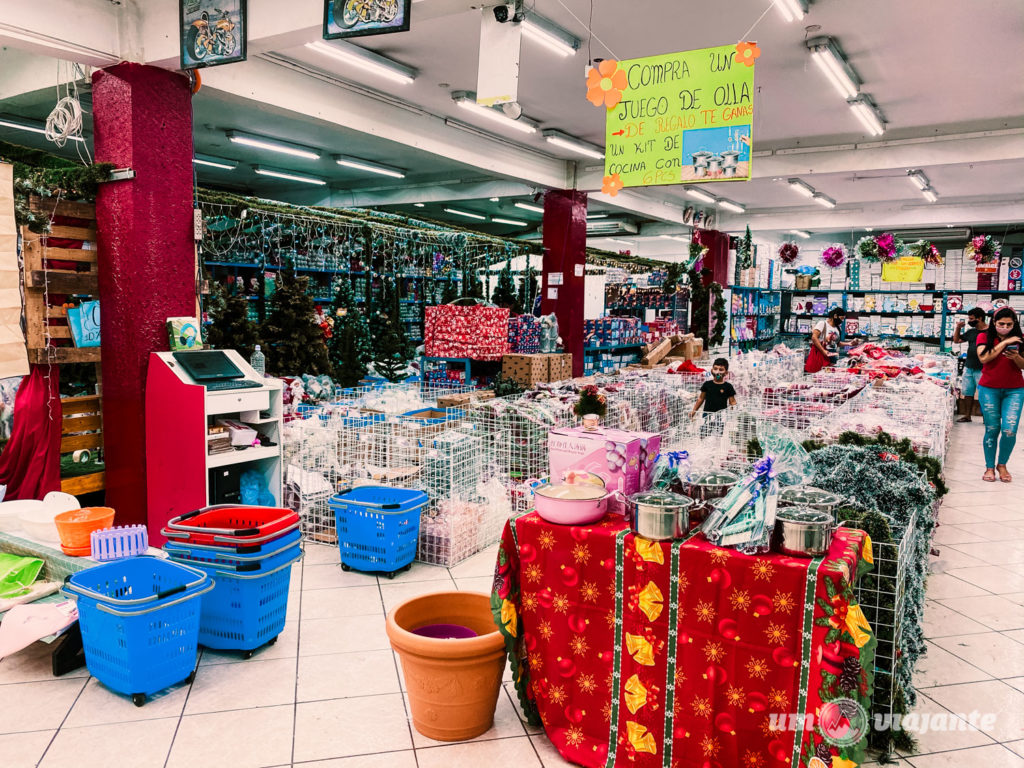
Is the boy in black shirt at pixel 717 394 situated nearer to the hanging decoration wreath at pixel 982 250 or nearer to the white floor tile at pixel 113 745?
the white floor tile at pixel 113 745

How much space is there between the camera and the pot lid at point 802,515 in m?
2.20

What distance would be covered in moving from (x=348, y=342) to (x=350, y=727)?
6.27m

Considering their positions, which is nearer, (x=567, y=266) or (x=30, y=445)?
(x=30, y=445)

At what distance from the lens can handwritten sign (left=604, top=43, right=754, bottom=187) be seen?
4336 millimetres

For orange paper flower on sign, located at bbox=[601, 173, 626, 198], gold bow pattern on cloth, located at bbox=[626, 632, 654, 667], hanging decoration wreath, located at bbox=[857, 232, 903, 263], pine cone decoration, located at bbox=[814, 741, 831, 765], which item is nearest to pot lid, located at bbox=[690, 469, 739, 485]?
gold bow pattern on cloth, located at bbox=[626, 632, 654, 667]

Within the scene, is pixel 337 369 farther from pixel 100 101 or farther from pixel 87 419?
pixel 100 101

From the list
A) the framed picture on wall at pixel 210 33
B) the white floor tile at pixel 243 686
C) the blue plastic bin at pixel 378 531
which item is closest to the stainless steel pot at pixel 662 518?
the white floor tile at pixel 243 686

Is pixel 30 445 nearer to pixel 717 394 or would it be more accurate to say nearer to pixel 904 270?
pixel 717 394

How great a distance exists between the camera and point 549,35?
19.7ft

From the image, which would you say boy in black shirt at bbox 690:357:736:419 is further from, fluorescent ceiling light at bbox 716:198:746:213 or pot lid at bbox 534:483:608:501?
fluorescent ceiling light at bbox 716:198:746:213

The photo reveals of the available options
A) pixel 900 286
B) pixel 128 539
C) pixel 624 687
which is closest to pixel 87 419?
pixel 128 539

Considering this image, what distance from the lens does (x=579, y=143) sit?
10.2 meters

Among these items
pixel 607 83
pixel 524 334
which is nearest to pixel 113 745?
pixel 607 83

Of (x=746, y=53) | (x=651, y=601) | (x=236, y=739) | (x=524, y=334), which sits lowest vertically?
(x=236, y=739)
